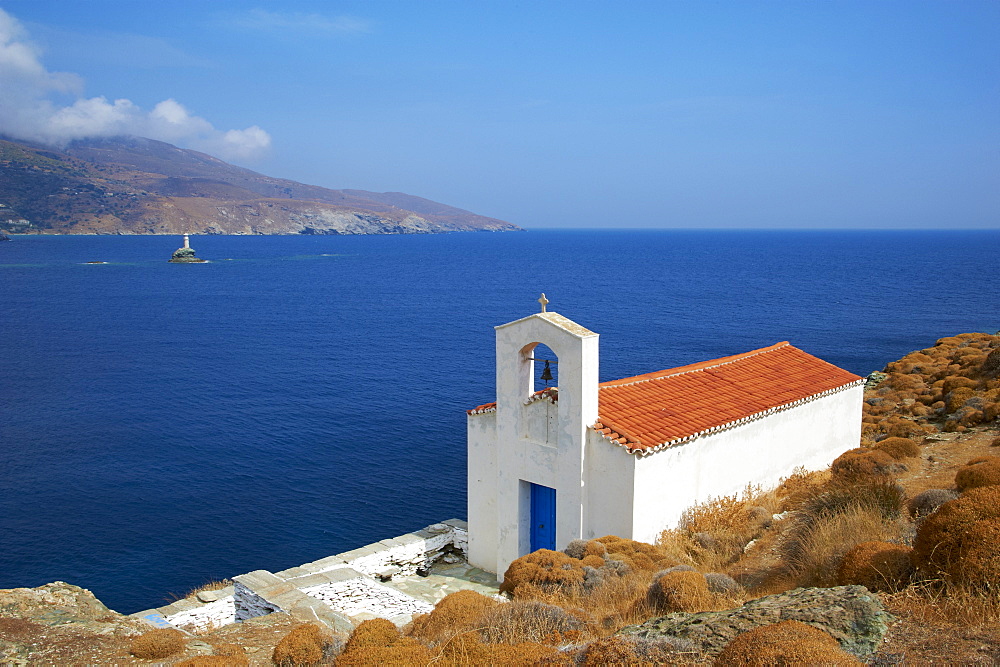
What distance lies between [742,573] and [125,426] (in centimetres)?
3388

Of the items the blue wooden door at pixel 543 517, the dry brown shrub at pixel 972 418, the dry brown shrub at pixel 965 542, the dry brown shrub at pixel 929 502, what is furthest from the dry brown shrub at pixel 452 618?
the dry brown shrub at pixel 972 418

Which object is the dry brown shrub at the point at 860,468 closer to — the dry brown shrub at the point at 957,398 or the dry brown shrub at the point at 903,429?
the dry brown shrub at the point at 903,429

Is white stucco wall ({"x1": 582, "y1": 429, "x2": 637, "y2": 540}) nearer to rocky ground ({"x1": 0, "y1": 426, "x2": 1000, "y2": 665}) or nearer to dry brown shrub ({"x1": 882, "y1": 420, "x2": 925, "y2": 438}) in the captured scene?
rocky ground ({"x1": 0, "y1": 426, "x2": 1000, "y2": 665})

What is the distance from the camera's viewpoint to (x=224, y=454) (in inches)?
1264

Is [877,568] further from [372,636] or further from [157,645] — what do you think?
[157,645]

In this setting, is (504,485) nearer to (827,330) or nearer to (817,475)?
(817,475)

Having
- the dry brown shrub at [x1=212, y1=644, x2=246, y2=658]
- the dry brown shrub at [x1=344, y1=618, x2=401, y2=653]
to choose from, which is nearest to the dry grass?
the dry brown shrub at [x1=344, y1=618, x2=401, y2=653]

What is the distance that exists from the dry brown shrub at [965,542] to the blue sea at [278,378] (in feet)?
64.7

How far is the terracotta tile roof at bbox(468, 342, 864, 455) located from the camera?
14203mm

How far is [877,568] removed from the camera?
6926 mm

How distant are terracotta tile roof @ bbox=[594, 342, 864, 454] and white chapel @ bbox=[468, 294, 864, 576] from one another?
1.7 inches

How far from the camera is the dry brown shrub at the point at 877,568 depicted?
6.73m

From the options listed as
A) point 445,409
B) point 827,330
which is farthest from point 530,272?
point 445,409

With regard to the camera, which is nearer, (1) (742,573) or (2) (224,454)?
(1) (742,573)
